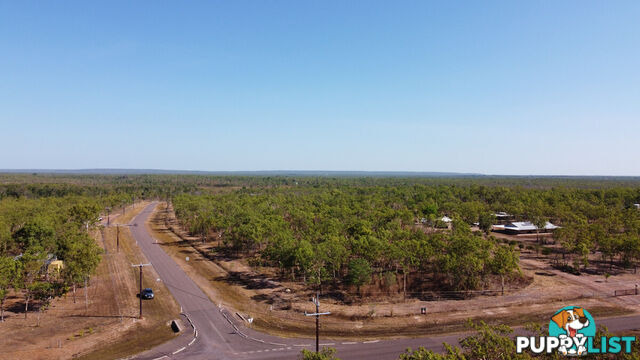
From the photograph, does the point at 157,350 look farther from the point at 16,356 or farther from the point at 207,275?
the point at 207,275

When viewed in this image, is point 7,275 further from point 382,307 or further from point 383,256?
point 383,256

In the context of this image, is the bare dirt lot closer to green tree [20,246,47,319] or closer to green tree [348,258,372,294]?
green tree [20,246,47,319]

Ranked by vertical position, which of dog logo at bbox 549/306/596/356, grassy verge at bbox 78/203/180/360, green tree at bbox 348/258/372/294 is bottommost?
grassy verge at bbox 78/203/180/360

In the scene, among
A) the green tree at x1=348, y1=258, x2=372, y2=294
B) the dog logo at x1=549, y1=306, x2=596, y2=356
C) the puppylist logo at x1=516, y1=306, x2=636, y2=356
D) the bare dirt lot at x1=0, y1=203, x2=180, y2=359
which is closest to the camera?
the puppylist logo at x1=516, y1=306, x2=636, y2=356

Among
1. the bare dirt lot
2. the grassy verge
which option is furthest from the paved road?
the bare dirt lot

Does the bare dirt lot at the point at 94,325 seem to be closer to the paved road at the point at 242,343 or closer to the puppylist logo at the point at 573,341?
the paved road at the point at 242,343

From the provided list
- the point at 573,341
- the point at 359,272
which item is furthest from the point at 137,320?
the point at 573,341
